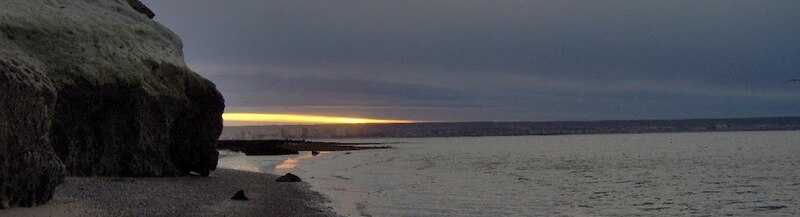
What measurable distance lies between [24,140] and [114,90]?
40.2 ft

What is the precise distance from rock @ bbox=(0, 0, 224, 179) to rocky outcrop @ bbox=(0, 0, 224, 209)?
0.04 m

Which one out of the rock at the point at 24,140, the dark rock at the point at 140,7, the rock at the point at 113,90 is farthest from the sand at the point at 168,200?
the dark rock at the point at 140,7

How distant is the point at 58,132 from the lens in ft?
85.5

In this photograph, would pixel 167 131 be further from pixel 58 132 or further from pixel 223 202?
pixel 223 202

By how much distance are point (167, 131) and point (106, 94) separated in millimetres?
2930

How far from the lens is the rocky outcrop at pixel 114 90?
26078mm

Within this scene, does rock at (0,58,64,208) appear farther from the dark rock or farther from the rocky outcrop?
the dark rock

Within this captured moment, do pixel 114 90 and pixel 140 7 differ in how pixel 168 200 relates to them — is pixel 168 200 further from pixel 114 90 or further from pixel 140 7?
pixel 140 7

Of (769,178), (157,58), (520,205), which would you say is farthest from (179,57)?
(769,178)

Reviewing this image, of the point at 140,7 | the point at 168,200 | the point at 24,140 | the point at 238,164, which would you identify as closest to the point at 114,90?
the point at 168,200

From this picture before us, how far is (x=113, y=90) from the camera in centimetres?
2747

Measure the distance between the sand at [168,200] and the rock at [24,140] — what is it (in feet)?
1.24

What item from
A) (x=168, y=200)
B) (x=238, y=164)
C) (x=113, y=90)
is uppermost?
(x=113, y=90)

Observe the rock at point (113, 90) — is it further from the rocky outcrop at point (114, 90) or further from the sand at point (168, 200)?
the sand at point (168, 200)
